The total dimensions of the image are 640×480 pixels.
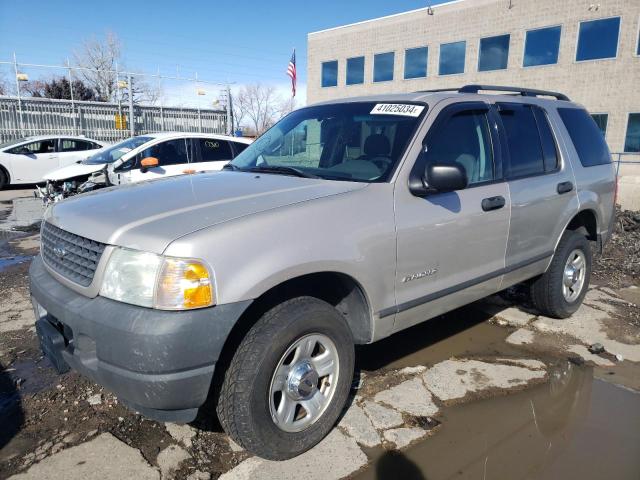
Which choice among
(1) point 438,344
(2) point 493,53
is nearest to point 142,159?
(1) point 438,344

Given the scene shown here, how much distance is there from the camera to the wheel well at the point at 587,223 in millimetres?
4568

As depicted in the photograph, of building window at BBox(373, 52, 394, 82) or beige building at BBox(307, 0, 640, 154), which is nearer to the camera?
beige building at BBox(307, 0, 640, 154)

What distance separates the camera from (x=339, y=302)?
2854mm

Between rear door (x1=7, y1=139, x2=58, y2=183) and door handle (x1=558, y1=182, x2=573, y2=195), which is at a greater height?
door handle (x1=558, y1=182, x2=573, y2=195)

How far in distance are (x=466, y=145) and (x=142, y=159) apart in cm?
634

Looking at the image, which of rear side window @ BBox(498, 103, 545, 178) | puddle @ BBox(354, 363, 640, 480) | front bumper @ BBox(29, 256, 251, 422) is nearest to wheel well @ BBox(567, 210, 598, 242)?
rear side window @ BBox(498, 103, 545, 178)

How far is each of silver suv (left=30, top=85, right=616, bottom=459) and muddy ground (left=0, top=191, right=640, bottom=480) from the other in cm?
37

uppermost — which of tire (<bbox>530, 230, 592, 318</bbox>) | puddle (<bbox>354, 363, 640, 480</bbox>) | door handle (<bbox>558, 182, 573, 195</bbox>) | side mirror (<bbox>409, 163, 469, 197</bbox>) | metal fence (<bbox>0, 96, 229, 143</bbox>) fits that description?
metal fence (<bbox>0, 96, 229, 143</bbox>)

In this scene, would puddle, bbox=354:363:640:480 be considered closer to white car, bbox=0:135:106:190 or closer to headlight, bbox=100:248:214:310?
headlight, bbox=100:248:214:310

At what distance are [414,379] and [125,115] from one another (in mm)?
20042

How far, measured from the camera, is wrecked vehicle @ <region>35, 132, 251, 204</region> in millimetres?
8297

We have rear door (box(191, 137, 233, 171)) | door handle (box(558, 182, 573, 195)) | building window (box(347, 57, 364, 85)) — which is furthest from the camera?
building window (box(347, 57, 364, 85))

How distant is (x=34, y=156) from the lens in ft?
45.0

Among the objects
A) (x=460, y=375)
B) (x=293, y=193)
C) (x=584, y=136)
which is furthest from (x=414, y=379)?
(x=584, y=136)
